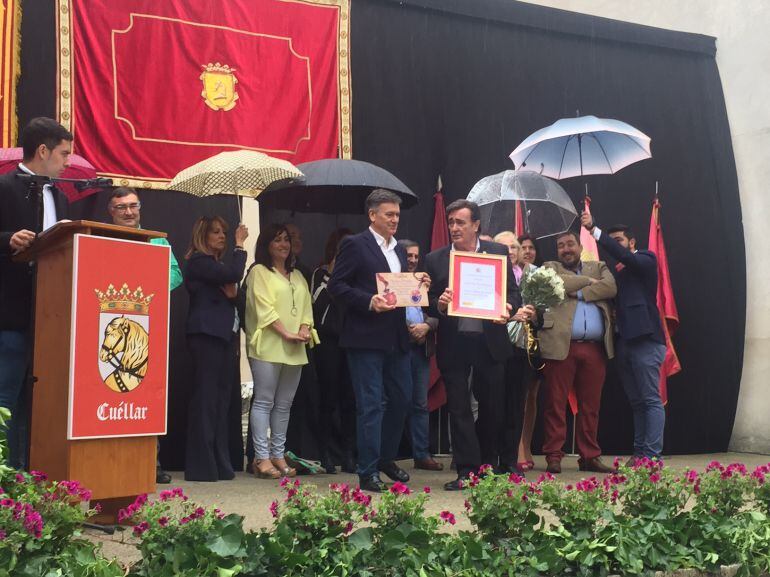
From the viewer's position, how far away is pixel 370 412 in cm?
557

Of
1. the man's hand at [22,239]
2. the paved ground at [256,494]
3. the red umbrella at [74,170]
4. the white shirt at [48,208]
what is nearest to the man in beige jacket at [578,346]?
the paved ground at [256,494]

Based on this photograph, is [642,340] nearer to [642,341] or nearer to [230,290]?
[642,341]

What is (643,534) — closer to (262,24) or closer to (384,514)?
(384,514)

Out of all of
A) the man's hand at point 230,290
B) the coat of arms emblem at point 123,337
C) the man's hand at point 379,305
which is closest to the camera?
the coat of arms emblem at point 123,337

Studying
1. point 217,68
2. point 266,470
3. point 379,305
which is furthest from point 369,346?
point 217,68

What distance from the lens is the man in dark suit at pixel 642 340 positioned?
704 centimetres

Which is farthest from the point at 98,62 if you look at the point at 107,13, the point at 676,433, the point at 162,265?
the point at 676,433

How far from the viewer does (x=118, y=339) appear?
4.09 m

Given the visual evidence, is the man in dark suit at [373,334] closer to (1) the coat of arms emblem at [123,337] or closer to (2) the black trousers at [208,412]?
(2) the black trousers at [208,412]

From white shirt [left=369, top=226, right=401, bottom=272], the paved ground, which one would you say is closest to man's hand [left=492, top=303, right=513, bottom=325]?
white shirt [left=369, top=226, right=401, bottom=272]

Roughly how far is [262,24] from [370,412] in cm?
319

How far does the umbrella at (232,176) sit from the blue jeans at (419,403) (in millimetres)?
1647

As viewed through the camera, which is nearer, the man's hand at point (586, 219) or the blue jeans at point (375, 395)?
the blue jeans at point (375, 395)

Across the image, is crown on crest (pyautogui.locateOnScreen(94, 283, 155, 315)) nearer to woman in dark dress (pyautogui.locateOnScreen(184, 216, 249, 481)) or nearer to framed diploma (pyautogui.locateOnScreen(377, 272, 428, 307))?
framed diploma (pyautogui.locateOnScreen(377, 272, 428, 307))
